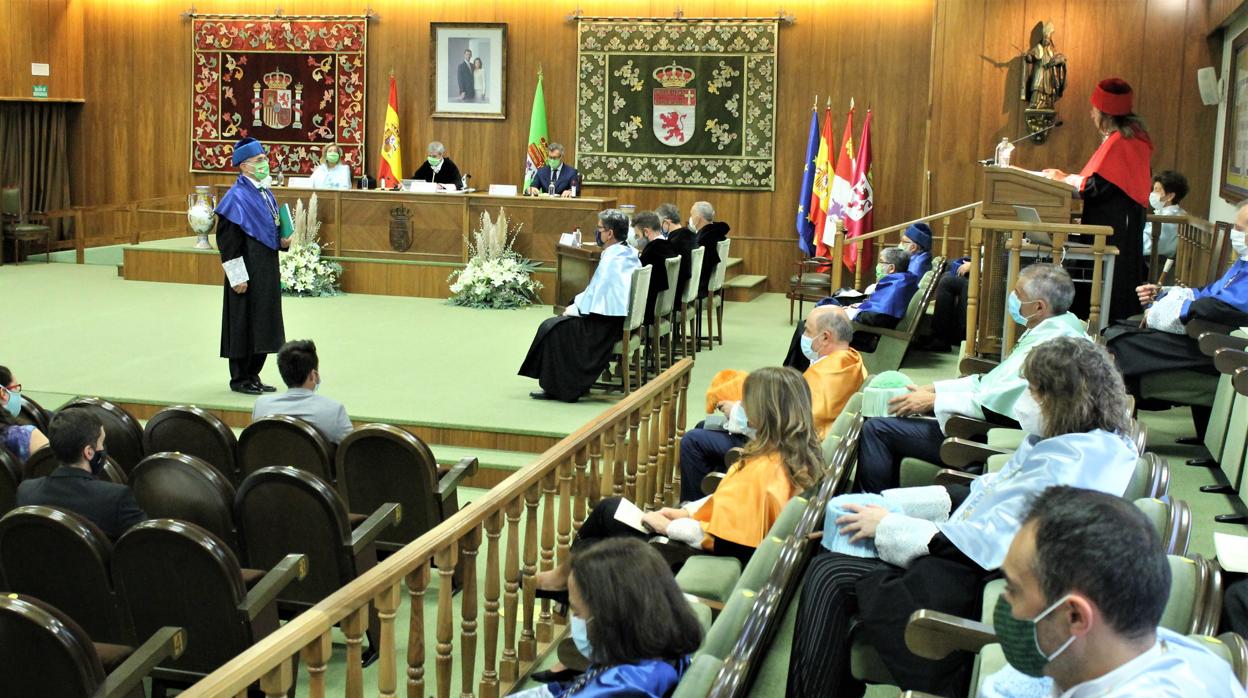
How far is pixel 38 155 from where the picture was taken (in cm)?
1488

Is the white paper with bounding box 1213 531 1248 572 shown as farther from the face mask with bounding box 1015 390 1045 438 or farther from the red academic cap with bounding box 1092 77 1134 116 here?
the red academic cap with bounding box 1092 77 1134 116

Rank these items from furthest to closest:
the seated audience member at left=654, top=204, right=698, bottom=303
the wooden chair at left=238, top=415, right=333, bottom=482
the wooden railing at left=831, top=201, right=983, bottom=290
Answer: the wooden railing at left=831, top=201, right=983, bottom=290 < the seated audience member at left=654, top=204, right=698, bottom=303 < the wooden chair at left=238, top=415, right=333, bottom=482

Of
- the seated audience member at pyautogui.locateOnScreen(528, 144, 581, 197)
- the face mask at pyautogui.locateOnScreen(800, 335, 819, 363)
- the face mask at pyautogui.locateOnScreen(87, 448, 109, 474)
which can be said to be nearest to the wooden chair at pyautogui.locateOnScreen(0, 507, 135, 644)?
the face mask at pyautogui.locateOnScreen(87, 448, 109, 474)

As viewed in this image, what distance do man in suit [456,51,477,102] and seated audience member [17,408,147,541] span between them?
1054 cm

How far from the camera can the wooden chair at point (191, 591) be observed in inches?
132

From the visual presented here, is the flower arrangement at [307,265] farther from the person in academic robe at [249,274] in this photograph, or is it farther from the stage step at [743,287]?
the person in academic robe at [249,274]

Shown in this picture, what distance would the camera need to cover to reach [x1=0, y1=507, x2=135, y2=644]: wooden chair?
3410mm

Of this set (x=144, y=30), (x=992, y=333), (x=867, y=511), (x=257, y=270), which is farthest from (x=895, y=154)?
(x=867, y=511)

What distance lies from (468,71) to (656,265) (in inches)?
257

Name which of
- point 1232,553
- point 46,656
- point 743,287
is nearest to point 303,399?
point 46,656

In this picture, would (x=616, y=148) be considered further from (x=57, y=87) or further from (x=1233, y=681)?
(x=1233, y=681)

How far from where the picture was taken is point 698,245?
9.37 meters

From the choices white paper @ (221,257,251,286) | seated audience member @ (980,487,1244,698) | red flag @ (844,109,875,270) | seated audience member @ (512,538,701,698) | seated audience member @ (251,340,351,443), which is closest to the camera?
seated audience member @ (980,487,1244,698)

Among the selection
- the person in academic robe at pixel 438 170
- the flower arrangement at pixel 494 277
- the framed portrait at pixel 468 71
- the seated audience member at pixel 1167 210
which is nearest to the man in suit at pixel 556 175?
the person in academic robe at pixel 438 170
